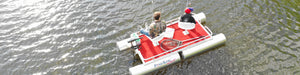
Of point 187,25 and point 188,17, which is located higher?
point 188,17

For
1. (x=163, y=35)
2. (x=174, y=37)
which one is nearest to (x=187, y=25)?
(x=174, y=37)

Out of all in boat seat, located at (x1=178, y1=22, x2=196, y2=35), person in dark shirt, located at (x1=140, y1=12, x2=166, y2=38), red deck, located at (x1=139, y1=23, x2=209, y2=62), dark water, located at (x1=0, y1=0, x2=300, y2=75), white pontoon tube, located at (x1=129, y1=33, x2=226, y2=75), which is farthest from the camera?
boat seat, located at (x1=178, y1=22, x2=196, y2=35)

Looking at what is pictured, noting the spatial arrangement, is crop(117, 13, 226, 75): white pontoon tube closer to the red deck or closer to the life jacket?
the red deck

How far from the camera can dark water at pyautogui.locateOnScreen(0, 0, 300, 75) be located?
11102mm

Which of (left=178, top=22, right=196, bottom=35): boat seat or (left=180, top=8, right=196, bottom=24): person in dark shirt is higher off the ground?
(left=180, top=8, right=196, bottom=24): person in dark shirt

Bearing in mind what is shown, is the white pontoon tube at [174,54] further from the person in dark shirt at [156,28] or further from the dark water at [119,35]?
the person in dark shirt at [156,28]

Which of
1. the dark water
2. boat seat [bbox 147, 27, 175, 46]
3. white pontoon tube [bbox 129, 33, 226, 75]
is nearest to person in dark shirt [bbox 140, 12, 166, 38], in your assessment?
boat seat [bbox 147, 27, 175, 46]

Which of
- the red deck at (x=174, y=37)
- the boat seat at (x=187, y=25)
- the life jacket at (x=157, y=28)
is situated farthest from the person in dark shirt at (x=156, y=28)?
the boat seat at (x=187, y=25)

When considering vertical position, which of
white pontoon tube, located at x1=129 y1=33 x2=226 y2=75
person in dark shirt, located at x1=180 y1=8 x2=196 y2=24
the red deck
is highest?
person in dark shirt, located at x1=180 y1=8 x2=196 y2=24

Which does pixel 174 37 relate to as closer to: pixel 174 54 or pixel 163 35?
pixel 163 35

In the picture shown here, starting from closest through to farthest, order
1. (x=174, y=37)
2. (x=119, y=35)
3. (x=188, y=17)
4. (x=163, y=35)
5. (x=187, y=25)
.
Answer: (x=188, y=17) < (x=163, y=35) < (x=187, y=25) < (x=174, y=37) < (x=119, y=35)

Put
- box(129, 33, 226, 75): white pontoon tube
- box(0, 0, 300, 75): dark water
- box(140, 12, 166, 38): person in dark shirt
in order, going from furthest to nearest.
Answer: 1. box(0, 0, 300, 75): dark water
2. box(140, 12, 166, 38): person in dark shirt
3. box(129, 33, 226, 75): white pontoon tube

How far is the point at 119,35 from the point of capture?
13.2m

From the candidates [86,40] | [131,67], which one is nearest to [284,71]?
[131,67]
